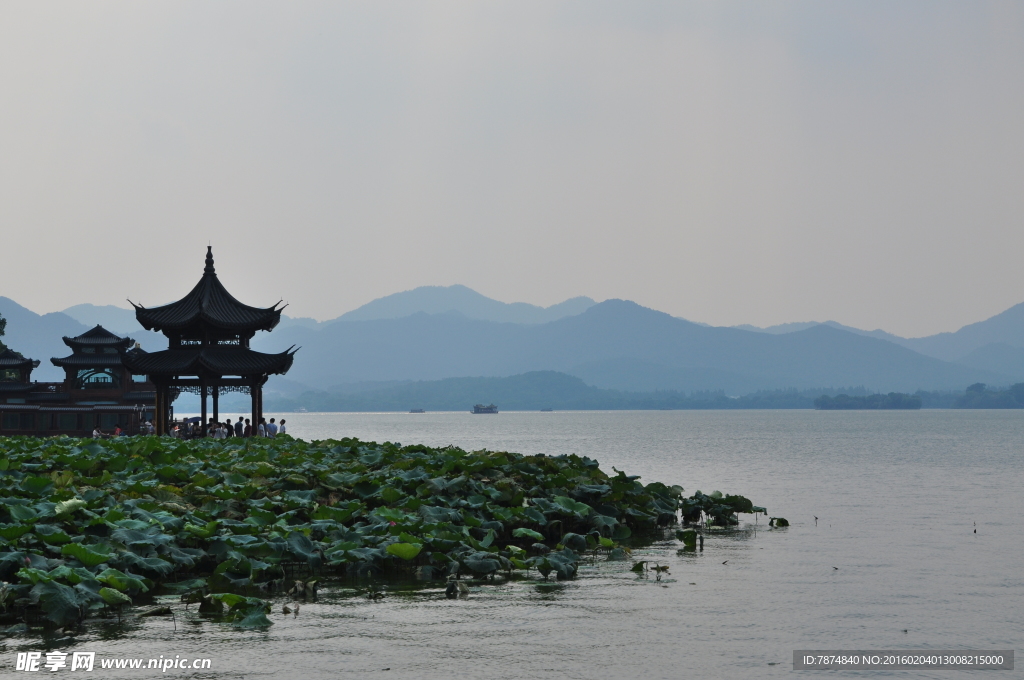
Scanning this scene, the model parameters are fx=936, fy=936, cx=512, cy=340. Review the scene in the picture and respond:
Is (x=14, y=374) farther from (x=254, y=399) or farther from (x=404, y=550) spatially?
(x=404, y=550)

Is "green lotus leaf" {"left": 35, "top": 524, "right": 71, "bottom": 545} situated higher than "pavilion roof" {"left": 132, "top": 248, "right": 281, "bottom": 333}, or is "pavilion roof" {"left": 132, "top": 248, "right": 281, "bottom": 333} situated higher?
"pavilion roof" {"left": 132, "top": 248, "right": 281, "bottom": 333}

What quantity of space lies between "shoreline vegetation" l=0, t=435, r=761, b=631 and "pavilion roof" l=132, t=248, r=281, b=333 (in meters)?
13.8

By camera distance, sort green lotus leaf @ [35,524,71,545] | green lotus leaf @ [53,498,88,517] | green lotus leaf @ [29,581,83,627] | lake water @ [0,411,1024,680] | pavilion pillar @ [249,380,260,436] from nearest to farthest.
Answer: lake water @ [0,411,1024,680]
green lotus leaf @ [29,581,83,627]
green lotus leaf @ [35,524,71,545]
green lotus leaf @ [53,498,88,517]
pavilion pillar @ [249,380,260,436]

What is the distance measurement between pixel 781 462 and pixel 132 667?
159 ft

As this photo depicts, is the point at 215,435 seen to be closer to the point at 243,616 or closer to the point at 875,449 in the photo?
the point at 243,616

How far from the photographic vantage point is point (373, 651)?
8680 mm

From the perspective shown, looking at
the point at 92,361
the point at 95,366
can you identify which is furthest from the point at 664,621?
the point at 92,361

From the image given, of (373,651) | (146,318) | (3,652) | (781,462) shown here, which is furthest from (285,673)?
(781,462)

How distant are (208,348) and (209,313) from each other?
1326 mm

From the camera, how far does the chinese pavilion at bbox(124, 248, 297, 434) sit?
33500 millimetres

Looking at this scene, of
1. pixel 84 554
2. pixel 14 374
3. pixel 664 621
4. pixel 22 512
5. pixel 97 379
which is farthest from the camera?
pixel 14 374

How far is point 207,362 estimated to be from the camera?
109 feet

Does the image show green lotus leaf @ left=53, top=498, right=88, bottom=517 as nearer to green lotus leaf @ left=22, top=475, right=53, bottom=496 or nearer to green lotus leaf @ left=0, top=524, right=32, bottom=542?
green lotus leaf @ left=0, top=524, right=32, bottom=542

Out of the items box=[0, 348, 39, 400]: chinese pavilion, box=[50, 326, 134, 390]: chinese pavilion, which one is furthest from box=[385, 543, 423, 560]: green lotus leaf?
box=[0, 348, 39, 400]: chinese pavilion
